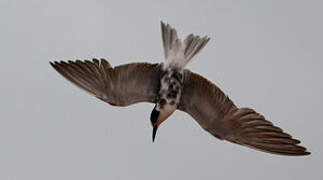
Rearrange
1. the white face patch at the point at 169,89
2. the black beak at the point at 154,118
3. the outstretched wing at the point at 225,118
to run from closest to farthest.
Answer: the outstretched wing at the point at 225,118 < the white face patch at the point at 169,89 < the black beak at the point at 154,118

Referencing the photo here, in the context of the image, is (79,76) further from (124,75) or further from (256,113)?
(256,113)

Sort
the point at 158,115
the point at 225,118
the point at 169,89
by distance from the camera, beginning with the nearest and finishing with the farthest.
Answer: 1. the point at 169,89
2. the point at 158,115
3. the point at 225,118

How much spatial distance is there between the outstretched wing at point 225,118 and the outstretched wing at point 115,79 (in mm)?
467

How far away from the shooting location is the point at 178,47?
39.0ft

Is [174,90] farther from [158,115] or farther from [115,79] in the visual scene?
[115,79]

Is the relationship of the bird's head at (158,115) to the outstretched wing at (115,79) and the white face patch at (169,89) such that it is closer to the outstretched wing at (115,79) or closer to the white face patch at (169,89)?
the white face patch at (169,89)

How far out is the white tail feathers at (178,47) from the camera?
11812 mm

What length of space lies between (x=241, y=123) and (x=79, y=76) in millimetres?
2270

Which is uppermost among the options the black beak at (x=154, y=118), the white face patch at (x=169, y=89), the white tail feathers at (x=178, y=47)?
the white tail feathers at (x=178, y=47)

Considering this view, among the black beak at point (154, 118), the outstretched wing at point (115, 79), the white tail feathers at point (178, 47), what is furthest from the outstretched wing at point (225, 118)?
the outstretched wing at point (115, 79)

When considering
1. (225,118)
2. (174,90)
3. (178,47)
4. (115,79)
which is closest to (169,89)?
(174,90)

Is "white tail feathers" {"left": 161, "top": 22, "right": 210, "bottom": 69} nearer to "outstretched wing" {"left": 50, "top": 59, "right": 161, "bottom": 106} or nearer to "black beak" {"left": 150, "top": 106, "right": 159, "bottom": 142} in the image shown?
"outstretched wing" {"left": 50, "top": 59, "right": 161, "bottom": 106}

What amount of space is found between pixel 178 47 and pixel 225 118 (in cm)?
115

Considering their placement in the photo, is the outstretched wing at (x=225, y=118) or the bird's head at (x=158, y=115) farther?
the bird's head at (x=158, y=115)
